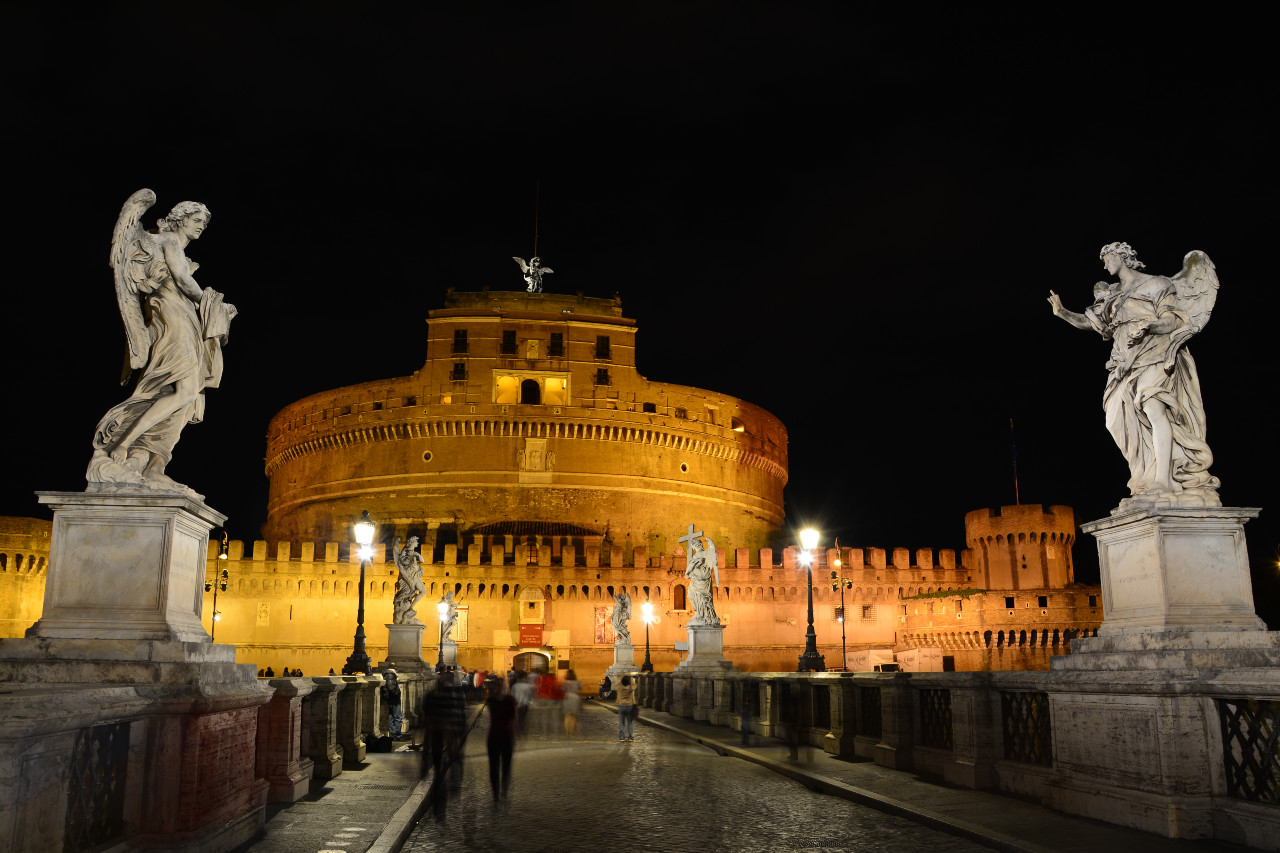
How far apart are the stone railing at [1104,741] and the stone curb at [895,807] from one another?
0.79 metres

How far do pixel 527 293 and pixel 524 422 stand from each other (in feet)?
25.4

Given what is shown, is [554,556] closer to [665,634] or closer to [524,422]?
[665,634]

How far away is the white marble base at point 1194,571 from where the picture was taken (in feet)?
21.0

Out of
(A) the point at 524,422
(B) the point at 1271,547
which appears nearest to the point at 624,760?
→ (A) the point at 524,422

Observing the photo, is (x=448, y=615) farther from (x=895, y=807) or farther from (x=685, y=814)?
(x=895, y=807)

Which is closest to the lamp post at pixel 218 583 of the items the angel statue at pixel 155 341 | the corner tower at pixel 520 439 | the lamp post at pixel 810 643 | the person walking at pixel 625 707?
the corner tower at pixel 520 439

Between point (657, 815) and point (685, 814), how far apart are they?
8.5 inches

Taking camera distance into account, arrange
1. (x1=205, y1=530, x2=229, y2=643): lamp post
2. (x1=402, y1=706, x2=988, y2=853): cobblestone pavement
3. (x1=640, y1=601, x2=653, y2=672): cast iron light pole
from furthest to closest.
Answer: (x1=205, y1=530, x2=229, y2=643): lamp post, (x1=640, y1=601, x2=653, y2=672): cast iron light pole, (x1=402, y1=706, x2=988, y2=853): cobblestone pavement

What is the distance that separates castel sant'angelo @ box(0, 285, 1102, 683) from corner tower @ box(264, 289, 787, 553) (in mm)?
115

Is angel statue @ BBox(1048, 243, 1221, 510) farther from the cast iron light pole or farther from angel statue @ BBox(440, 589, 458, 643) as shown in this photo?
angel statue @ BBox(440, 589, 458, 643)

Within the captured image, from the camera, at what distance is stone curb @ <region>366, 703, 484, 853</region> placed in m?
6.24

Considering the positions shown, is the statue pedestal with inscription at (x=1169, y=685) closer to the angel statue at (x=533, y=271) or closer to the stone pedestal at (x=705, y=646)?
the stone pedestal at (x=705, y=646)

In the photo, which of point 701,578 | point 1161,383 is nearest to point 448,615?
point 701,578

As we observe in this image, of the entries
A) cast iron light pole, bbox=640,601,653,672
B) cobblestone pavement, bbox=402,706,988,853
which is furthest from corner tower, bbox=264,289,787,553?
cobblestone pavement, bbox=402,706,988,853
